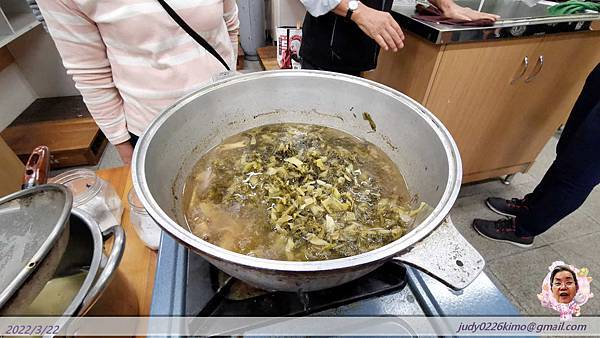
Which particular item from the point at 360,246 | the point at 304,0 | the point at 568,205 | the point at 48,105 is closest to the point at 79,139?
the point at 48,105

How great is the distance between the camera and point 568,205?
3.98 feet

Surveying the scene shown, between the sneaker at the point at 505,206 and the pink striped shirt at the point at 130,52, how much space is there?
5.43ft

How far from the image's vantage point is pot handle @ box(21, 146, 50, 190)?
505 millimetres

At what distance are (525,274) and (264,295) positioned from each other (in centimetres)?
148

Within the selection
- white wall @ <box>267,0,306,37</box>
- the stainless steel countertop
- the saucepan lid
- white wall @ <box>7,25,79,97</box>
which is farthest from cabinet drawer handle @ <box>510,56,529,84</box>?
white wall @ <box>7,25,79,97</box>

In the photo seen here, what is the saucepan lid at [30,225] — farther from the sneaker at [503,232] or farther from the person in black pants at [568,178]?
the sneaker at [503,232]

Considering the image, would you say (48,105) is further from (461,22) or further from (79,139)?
(461,22)

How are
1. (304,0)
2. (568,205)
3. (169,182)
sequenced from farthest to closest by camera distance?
1. (568,205)
2. (304,0)
3. (169,182)

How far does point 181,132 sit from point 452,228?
0.52 metres

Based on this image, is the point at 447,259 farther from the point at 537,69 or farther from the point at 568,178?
the point at 537,69

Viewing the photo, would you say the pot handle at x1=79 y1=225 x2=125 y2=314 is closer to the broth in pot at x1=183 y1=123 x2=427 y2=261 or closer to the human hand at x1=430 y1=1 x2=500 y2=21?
the broth in pot at x1=183 y1=123 x2=427 y2=261

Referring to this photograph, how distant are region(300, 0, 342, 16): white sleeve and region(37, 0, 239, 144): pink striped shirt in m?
0.40

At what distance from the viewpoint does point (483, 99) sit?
4.50 feet

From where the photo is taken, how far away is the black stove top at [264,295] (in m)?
0.45
